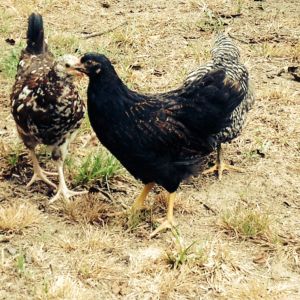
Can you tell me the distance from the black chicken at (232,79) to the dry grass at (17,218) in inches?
54.2

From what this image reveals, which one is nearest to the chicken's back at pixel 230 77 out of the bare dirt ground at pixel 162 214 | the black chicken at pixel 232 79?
the black chicken at pixel 232 79

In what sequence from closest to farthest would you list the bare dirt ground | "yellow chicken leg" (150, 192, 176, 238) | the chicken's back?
1. the bare dirt ground
2. "yellow chicken leg" (150, 192, 176, 238)
3. the chicken's back

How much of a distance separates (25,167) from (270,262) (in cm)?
208

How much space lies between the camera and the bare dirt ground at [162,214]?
3.73 m

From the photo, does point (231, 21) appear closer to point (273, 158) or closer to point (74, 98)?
point (273, 158)

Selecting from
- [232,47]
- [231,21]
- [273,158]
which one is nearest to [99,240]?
[273,158]

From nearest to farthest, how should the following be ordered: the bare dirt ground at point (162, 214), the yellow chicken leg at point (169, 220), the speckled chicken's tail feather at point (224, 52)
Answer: the bare dirt ground at point (162, 214) → the yellow chicken leg at point (169, 220) → the speckled chicken's tail feather at point (224, 52)

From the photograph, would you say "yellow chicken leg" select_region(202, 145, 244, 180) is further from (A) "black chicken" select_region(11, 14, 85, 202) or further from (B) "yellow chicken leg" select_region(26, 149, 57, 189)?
(B) "yellow chicken leg" select_region(26, 149, 57, 189)

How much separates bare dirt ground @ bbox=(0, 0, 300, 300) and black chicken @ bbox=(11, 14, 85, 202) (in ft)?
1.25

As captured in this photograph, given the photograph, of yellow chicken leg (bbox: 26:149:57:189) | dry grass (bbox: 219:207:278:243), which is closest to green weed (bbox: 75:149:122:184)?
yellow chicken leg (bbox: 26:149:57:189)

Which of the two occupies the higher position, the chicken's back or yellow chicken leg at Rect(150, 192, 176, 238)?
the chicken's back

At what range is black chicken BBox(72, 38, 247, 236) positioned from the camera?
387 centimetres

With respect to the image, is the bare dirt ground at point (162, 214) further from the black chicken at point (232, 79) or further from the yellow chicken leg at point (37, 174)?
the black chicken at point (232, 79)

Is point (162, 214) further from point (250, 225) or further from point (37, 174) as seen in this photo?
point (37, 174)
